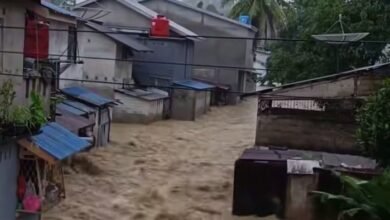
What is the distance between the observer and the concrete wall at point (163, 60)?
27328 millimetres

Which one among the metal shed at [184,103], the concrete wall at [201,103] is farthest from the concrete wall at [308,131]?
the concrete wall at [201,103]

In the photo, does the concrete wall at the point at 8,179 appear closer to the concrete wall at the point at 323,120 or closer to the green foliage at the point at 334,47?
the concrete wall at the point at 323,120

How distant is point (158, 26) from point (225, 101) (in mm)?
21355

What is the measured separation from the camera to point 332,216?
9.98 meters

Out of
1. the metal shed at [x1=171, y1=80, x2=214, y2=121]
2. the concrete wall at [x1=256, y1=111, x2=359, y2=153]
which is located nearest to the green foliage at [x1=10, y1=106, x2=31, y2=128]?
the concrete wall at [x1=256, y1=111, x2=359, y2=153]

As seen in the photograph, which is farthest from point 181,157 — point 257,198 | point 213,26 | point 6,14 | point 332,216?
point 213,26

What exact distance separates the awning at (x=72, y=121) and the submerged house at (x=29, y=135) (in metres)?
2.69

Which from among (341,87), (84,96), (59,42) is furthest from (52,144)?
(84,96)

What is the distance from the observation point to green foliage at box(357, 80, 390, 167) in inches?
340

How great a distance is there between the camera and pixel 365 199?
8.94 m

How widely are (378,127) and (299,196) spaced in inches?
98.0

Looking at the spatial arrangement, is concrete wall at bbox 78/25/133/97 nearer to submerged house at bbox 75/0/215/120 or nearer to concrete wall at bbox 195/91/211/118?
submerged house at bbox 75/0/215/120

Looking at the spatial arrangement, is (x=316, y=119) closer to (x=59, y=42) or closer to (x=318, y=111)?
(x=318, y=111)

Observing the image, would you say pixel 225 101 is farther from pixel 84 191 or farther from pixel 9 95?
pixel 9 95
